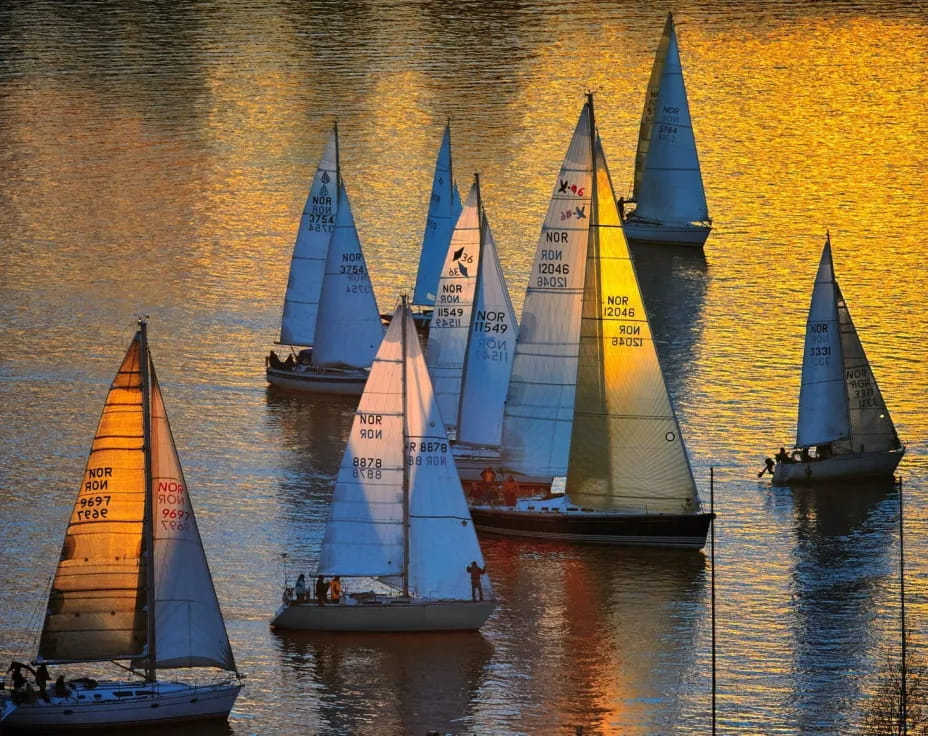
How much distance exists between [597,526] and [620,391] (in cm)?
420

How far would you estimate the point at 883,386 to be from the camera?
96.9 meters

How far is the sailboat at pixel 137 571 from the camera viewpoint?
6231 centimetres

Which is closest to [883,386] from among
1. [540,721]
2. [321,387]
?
[321,387]

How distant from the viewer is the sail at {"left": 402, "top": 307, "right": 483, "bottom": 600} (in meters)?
68.4

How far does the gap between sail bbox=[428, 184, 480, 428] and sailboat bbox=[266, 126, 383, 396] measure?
1058cm

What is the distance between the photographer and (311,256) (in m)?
96.4

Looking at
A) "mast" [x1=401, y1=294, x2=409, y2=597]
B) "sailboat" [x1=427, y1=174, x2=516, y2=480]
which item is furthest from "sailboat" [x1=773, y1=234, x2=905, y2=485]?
"mast" [x1=401, y1=294, x2=409, y2=597]

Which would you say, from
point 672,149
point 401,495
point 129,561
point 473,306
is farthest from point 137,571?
point 672,149

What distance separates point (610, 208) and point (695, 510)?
9589 mm

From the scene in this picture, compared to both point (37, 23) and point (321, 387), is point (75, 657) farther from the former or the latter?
point (37, 23)

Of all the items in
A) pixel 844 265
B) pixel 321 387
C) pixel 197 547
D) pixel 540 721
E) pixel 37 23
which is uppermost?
pixel 37 23

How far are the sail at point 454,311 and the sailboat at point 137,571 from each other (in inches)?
774

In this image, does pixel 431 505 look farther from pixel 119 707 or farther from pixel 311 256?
pixel 311 256

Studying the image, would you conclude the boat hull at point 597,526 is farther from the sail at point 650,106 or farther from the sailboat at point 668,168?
the sail at point 650,106
